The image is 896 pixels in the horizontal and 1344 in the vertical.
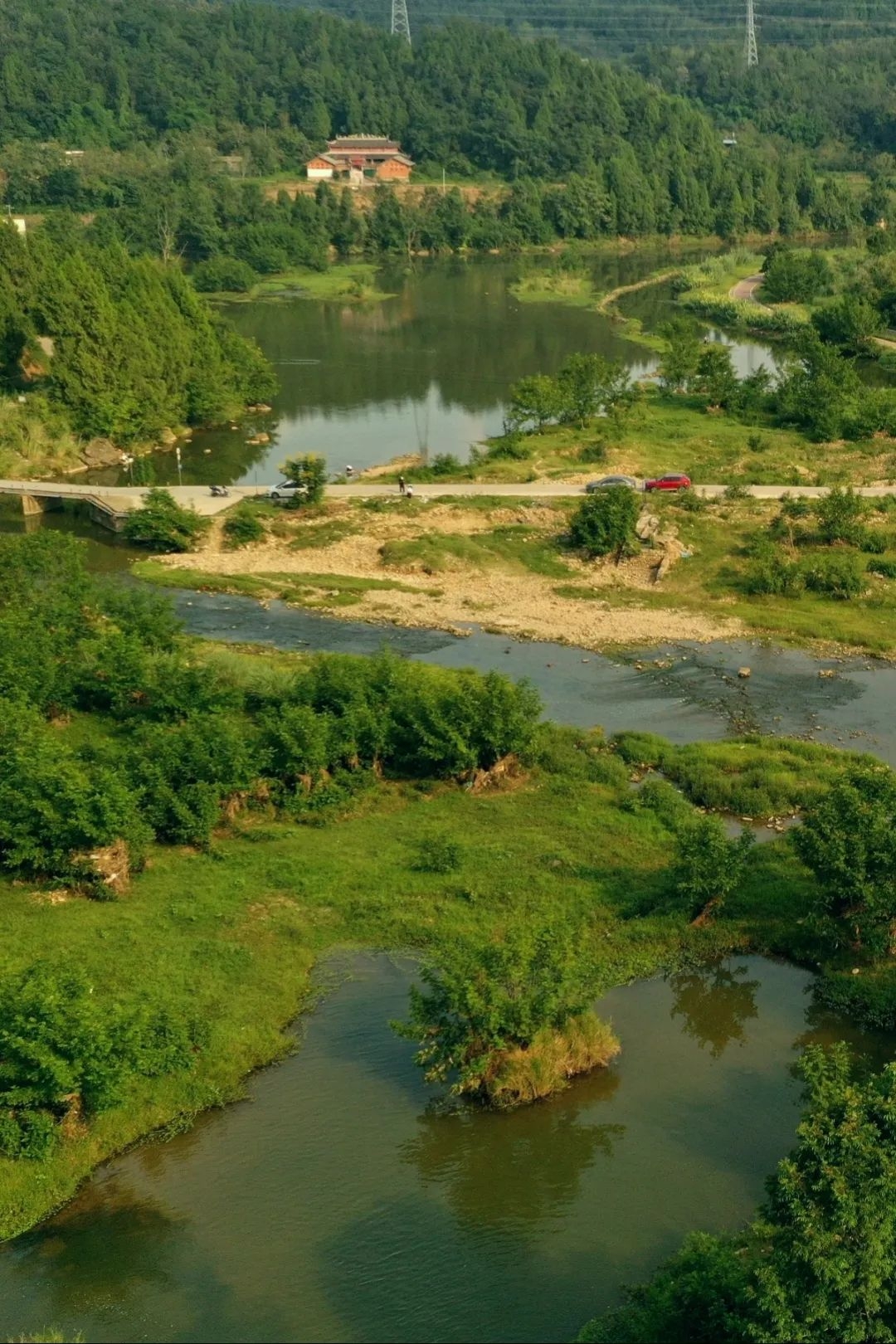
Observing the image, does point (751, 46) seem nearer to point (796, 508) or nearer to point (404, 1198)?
point (796, 508)

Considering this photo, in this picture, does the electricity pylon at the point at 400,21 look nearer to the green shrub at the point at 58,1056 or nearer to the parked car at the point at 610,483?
the parked car at the point at 610,483

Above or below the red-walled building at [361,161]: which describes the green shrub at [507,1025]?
below

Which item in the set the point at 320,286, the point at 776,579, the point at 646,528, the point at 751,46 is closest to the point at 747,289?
the point at 320,286

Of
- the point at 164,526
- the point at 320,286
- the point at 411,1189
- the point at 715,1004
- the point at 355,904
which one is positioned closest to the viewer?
the point at 411,1189

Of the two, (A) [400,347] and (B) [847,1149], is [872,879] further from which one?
(A) [400,347]

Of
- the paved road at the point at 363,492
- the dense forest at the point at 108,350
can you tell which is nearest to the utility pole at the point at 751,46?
the dense forest at the point at 108,350

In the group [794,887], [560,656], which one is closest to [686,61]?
[560,656]
